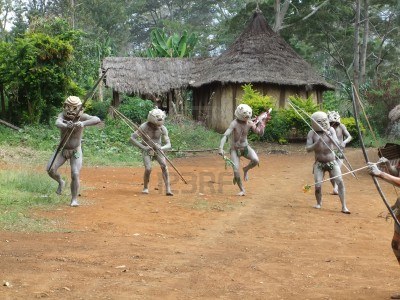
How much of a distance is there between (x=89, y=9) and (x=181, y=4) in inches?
450

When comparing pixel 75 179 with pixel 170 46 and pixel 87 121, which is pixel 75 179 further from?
pixel 170 46

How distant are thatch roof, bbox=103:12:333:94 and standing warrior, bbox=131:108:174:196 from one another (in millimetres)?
14034

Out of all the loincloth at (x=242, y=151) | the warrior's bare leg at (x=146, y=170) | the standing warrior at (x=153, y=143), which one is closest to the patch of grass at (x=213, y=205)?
the standing warrior at (x=153, y=143)

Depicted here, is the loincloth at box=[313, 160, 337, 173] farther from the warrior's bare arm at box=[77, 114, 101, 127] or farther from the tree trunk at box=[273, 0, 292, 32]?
the tree trunk at box=[273, 0, 292, 32]

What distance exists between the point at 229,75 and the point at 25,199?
16.9m

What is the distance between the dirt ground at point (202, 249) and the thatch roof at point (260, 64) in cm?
1344

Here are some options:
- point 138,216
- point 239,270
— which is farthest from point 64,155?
point 239,270

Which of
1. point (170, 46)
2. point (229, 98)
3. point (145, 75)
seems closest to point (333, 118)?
point (229, 98)

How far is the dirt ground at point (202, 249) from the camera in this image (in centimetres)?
574

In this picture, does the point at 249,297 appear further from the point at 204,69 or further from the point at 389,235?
the point at 204,69

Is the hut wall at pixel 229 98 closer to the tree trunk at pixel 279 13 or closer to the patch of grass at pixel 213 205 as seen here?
the tree trunk at pixel 279 13

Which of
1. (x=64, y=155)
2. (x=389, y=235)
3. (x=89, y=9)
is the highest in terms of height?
(x=89, y=9)

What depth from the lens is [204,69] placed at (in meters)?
28.9

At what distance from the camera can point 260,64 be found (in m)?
26.4
